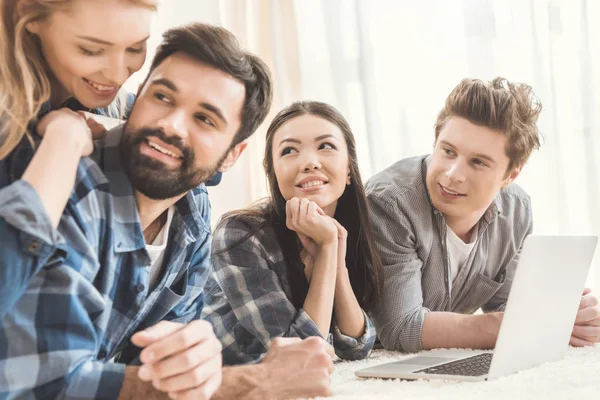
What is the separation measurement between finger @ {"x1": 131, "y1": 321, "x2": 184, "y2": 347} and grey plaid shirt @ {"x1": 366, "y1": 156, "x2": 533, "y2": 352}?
896 mm

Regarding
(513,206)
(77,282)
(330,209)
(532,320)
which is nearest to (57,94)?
(77,282)

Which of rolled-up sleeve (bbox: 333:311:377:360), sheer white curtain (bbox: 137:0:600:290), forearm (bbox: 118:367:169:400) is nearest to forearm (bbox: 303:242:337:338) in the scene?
rolled-up sleeve (bbox: 333:311:377:360)

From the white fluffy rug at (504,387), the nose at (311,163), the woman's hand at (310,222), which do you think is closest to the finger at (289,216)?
the woman's hand at (310,222)

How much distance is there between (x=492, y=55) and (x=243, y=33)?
4.45 ft

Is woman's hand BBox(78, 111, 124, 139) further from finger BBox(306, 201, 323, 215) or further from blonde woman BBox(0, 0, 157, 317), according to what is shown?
finger BBox(306, 201, 323, 215)

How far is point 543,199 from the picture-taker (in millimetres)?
2611

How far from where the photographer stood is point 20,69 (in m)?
1.18

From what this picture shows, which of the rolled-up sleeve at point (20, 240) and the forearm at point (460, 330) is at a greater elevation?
the rolled-up sleeve at point (20, 240)

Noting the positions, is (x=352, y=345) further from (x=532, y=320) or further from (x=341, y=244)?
(x=532, y=320)

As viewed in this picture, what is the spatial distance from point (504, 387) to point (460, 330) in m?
0.57

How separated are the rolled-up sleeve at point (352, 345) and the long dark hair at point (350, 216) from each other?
152 millimetres

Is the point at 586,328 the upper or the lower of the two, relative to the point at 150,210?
lower

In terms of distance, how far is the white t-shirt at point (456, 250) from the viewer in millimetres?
2041

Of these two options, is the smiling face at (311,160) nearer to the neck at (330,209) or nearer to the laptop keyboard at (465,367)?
the neck at (330,209)
